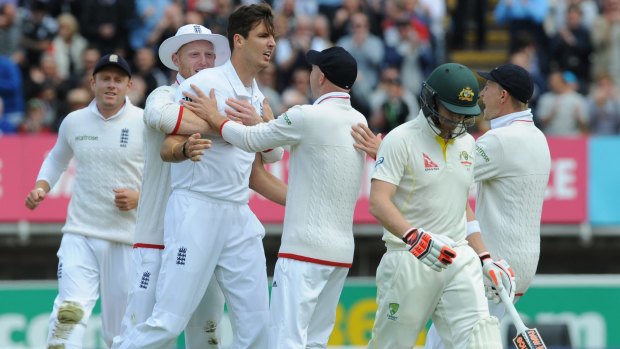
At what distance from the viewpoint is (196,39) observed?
381 inches

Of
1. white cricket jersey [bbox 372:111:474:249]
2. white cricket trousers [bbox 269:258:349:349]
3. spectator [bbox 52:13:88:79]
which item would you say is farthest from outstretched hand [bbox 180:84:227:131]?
spectator [bbox 52:13:88:79]

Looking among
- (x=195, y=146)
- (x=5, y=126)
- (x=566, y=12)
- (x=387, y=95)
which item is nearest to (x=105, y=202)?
(x=195, y=146)

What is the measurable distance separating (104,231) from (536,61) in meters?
9.62

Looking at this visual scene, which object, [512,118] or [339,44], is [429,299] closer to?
[512,118]

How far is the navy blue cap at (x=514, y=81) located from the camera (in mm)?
9688

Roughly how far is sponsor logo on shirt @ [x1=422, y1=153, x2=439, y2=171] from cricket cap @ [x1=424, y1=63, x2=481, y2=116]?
34cm

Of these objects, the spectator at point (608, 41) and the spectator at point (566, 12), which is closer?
the spectator at point (608, 41)

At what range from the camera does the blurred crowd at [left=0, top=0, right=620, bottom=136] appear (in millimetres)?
17219

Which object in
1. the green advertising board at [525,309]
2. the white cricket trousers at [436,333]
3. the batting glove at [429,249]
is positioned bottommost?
the green advertising board at [525,309]

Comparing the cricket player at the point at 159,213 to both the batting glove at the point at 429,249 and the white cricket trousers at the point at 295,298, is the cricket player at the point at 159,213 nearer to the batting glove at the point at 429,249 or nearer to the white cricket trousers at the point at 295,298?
the white cricket trousers at the point at 295,298

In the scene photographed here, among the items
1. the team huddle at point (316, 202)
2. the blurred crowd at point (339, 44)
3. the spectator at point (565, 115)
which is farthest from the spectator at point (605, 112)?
the team huddle at point (316, 202)

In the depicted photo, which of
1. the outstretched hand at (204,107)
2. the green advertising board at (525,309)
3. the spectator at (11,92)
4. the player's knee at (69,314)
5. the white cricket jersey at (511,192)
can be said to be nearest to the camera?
the outstretched hand at (204,107)

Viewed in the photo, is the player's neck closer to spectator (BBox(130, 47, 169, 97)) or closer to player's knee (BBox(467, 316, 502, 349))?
player's knee (BBox(467, 316, 502, 349))

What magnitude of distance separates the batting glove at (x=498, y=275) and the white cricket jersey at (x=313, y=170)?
3.07ft
